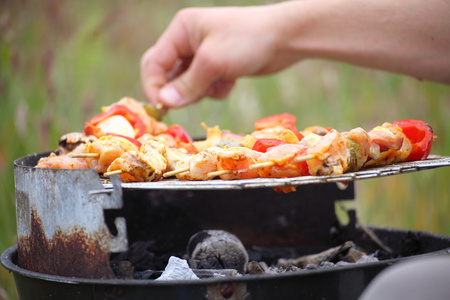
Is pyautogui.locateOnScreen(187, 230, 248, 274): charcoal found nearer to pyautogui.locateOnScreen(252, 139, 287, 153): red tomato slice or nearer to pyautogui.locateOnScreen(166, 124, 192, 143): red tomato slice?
pyautogui.locateOnScreen(252, 139, 287, 153): red tomato slice

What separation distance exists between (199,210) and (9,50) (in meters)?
1.94

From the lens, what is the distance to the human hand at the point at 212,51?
2.47 meters

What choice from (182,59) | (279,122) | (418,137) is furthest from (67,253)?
(182,59)

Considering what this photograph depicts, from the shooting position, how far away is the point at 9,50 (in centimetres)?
340

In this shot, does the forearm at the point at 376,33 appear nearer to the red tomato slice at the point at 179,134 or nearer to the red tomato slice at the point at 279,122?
the red tomato slice at the point at 279,122

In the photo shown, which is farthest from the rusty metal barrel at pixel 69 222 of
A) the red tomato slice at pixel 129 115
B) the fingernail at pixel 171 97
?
the fingernail at pixel 171 97

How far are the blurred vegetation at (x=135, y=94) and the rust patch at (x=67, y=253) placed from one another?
1.83 metres

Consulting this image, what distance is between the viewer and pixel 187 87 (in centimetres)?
259

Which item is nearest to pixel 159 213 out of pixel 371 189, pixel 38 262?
pixel 38 262

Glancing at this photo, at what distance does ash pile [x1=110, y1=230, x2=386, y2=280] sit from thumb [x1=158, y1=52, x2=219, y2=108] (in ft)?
2.47

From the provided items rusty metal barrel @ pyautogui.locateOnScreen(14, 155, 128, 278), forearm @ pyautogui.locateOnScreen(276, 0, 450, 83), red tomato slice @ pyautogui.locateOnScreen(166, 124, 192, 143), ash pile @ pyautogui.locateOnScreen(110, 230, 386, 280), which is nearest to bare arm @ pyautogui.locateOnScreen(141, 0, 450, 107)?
forearm @ pyautogui.locateOnScreen(276, 0, 450, 83)

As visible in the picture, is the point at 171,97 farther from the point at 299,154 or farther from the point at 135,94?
the point at 135,94

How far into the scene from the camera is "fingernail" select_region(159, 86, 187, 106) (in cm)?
258

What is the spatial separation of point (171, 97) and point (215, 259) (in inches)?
43.2
